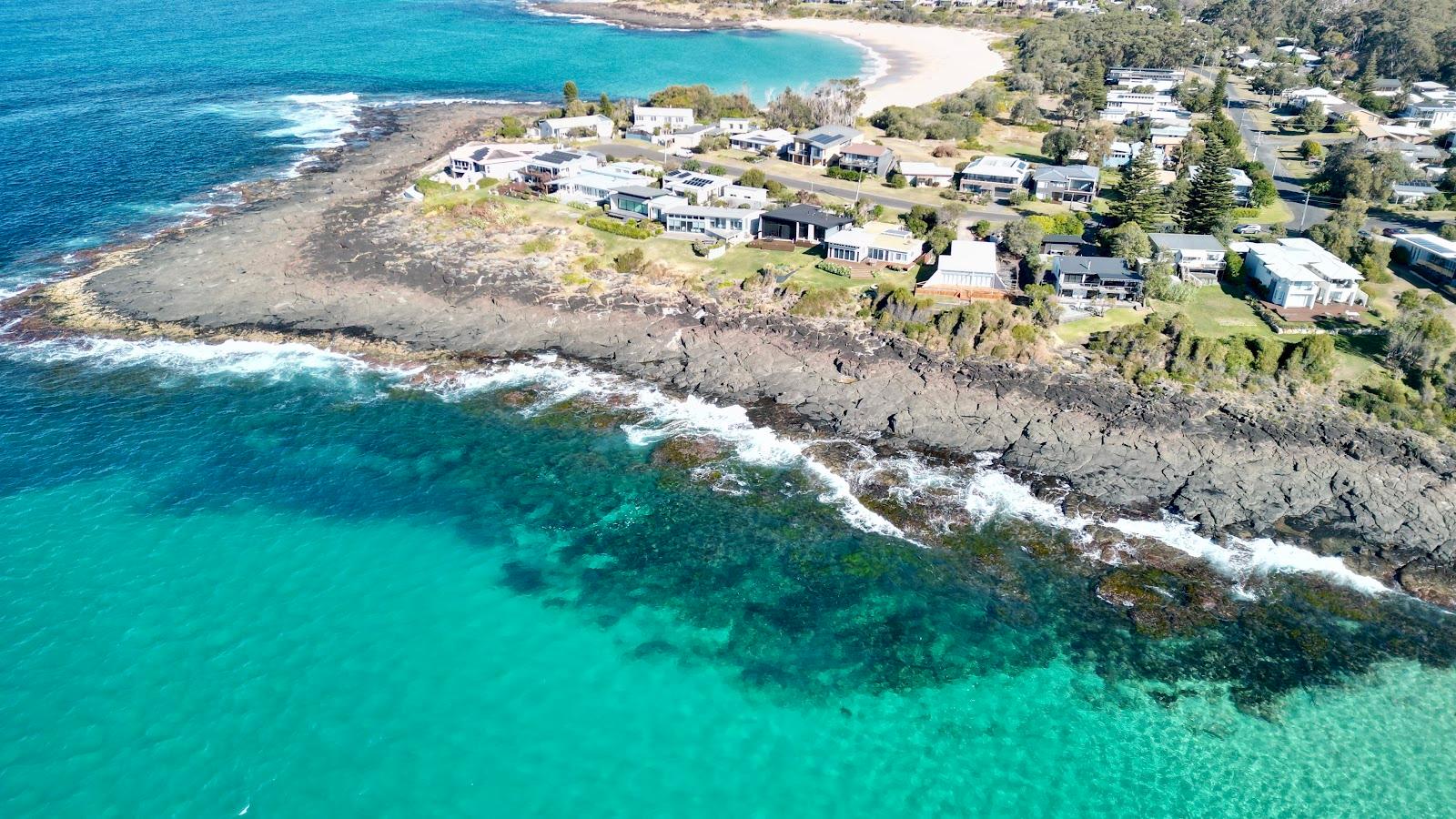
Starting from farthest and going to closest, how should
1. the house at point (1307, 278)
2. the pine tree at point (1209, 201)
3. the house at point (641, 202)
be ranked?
the house at point (641, 202) < the pine tree at point (1209, 201) < the house at point (1307, 278)

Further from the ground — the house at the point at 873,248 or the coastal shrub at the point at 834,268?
the house at the point at 873,248

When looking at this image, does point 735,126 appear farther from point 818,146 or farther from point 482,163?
point 482,163

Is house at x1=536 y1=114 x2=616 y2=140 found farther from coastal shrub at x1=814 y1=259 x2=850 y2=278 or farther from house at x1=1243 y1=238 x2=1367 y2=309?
house at x1=1243 y1=238 x2=1367 y2=309

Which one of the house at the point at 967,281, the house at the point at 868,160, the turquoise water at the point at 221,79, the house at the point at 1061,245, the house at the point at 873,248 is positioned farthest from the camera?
the house at the point at 868,160

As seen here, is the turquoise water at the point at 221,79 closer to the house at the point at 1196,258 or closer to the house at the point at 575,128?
the house at the point at 575,128

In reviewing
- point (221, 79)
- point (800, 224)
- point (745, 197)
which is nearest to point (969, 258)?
point (800, 224)

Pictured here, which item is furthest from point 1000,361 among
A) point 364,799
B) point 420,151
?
point 420,151

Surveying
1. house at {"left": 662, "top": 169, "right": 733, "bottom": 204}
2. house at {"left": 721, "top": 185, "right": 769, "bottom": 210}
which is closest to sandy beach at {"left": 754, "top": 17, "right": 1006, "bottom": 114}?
house at {"left": 662, "top": 169, "right": 733, "bottom": 204}

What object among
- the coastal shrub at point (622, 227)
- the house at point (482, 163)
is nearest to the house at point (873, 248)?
the coastal shrub at point (622, 227)
